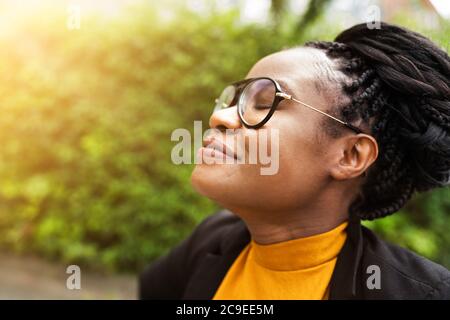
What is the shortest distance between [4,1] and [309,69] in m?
5.11

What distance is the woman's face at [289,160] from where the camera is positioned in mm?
1770

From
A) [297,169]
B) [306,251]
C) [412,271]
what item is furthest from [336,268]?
[297,169]

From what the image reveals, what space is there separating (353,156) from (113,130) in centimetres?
389

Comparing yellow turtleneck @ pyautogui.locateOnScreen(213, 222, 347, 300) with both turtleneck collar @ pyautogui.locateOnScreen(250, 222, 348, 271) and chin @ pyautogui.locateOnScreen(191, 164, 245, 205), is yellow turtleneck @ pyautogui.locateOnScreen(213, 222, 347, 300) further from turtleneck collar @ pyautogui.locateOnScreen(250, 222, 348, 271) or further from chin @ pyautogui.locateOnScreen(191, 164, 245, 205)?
chin @ pyautogui.locateOnScreen(191, 164, 245, 205)

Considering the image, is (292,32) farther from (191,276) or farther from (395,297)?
(395,297)

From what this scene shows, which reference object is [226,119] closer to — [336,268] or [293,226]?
[293,226]

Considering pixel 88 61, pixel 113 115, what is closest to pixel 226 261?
pixel 113 115

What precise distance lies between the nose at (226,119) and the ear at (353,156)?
0.36m

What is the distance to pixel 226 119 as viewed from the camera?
1.85m

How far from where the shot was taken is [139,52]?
5.61m

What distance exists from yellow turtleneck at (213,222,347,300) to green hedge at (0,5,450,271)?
330 centimetres

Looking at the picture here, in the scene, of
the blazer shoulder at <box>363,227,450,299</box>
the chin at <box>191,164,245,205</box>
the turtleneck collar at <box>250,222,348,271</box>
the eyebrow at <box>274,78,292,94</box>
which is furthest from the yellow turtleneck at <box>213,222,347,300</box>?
the eyebrow at <box>274,78,292,94</box>

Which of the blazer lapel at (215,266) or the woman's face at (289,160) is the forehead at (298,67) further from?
the blazer lapel at (215,266)
